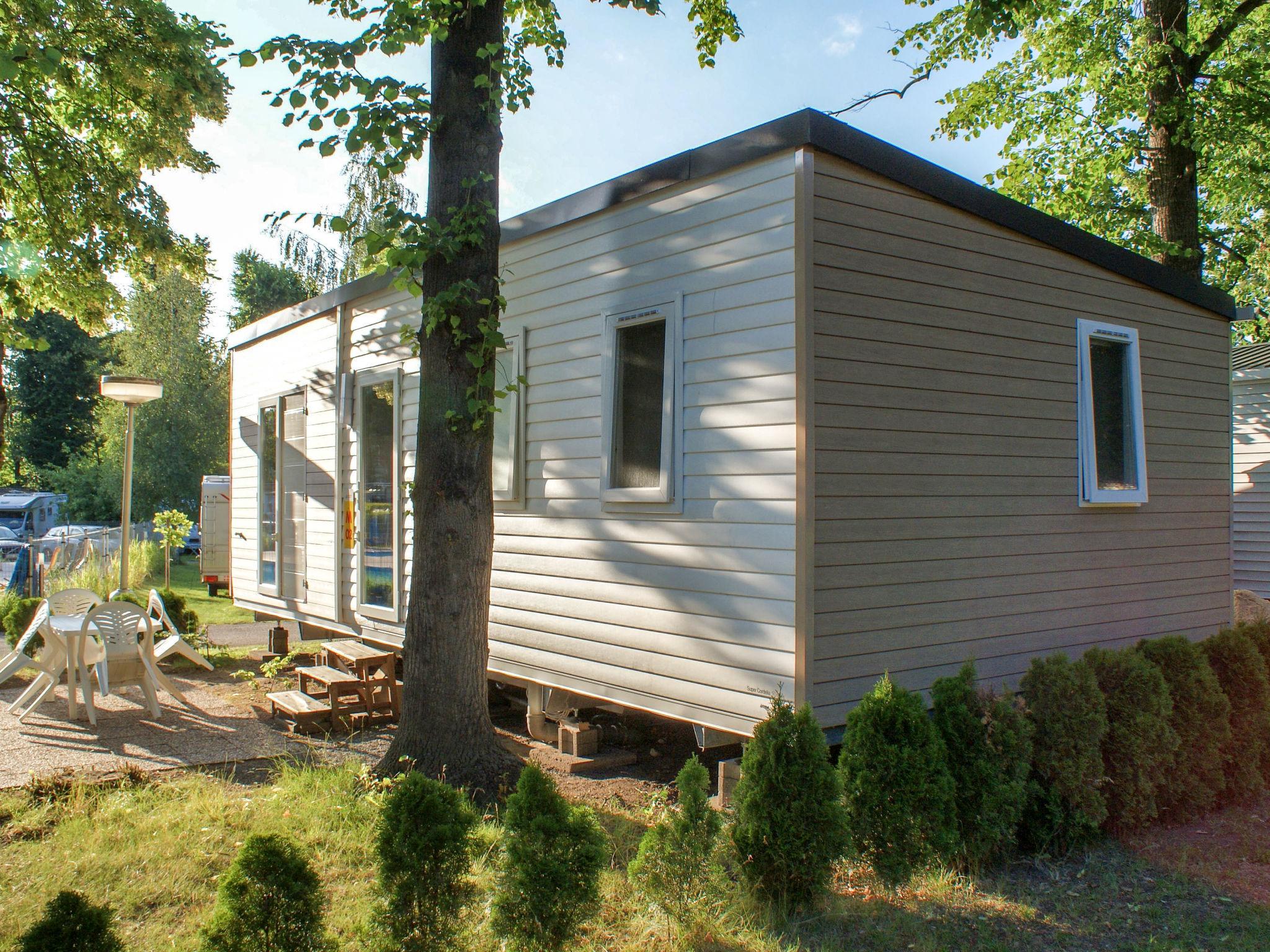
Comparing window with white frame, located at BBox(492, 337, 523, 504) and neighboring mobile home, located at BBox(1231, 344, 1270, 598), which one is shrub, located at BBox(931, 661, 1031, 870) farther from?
neighboring mobile home, located at BBox(1231, 344, 1270, 598)

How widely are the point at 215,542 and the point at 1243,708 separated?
19350 mm

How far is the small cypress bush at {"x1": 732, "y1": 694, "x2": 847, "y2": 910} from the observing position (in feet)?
12.7

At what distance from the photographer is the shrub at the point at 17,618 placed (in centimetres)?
963

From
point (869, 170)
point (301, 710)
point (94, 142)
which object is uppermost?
point (94, 142)

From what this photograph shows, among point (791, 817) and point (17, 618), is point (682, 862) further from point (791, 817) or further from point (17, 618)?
point (17, 618)

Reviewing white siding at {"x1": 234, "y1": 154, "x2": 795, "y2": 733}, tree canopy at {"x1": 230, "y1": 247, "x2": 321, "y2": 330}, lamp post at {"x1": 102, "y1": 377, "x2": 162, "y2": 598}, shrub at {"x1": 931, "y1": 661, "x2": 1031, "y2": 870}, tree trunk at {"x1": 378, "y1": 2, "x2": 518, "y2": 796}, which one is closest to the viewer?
shrub at {"x1": 931, "y1": 661, "x2": 1031, "y2": 870}

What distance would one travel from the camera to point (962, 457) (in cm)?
560

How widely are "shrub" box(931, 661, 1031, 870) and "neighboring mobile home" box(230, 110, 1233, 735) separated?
0.59 m

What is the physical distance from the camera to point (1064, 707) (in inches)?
186

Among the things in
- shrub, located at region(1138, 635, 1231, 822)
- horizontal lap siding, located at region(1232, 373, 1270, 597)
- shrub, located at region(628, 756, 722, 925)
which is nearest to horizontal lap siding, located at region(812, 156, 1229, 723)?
shrub, located at region(1138, 635, 1231, 822)

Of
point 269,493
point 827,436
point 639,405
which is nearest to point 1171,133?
point 639,405

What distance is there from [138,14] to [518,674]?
824cm

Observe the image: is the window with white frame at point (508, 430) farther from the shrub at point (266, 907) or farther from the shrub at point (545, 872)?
the shrub at point (266, 907)

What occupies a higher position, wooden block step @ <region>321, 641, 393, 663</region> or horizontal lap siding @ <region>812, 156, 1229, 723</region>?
horizontal lap siding @ <region>812, 156, 1229, 723</region>
